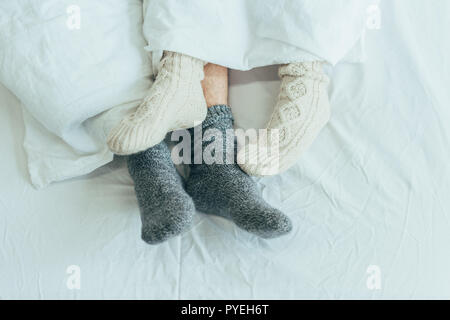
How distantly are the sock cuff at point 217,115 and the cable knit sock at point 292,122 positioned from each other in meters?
0.09

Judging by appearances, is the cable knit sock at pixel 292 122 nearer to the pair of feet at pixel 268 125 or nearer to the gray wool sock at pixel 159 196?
the pair of feet at pixel 268 125

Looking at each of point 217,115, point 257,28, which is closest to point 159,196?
point 217,115

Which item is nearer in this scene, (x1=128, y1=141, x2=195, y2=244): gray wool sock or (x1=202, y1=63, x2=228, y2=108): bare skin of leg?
(x1=128, y1=141, x2=195, y2=244): gray wool sock

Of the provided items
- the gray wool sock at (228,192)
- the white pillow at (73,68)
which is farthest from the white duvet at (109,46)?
the gray wool sock at (228,192)

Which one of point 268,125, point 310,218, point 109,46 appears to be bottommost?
point 310,218

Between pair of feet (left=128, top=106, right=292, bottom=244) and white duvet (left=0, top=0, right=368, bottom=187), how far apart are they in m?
0.09

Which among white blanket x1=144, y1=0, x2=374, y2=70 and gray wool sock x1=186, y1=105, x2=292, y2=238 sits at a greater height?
white blanket x1=144, y1=0, x2=374, y2=70

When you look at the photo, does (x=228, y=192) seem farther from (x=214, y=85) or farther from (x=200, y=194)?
(x=214, y=85)

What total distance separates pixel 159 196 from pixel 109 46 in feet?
0.89

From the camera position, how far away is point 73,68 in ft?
2.10

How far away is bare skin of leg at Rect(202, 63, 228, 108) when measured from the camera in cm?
70

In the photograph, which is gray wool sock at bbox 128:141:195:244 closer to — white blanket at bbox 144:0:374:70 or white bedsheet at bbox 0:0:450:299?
white bedsheet at bbox 0:0:450:299

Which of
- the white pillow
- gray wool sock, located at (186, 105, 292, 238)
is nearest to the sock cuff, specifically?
gray wool sock, located at (186, 105, 292, 238)
